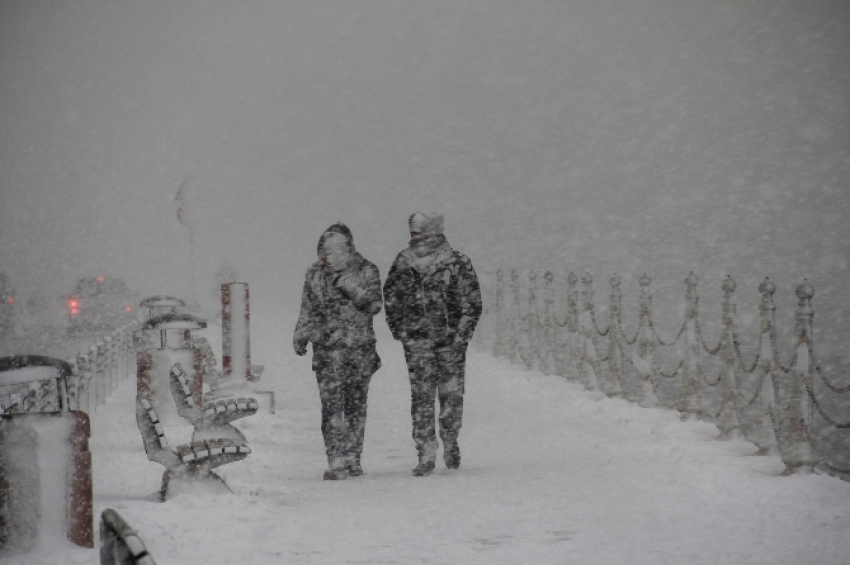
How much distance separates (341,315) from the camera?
748cm

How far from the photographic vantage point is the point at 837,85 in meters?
186

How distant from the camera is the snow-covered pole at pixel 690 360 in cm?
952

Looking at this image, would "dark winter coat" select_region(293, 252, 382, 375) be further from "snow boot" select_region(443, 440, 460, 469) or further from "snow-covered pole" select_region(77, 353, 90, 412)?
"snow-covered pole" select_region(77, 353, 90, 412)

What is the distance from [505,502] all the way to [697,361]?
4.08 m

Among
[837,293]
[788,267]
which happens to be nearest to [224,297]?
[837,293]

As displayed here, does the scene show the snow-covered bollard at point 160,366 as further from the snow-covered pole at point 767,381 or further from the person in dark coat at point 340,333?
the snow-covered pole at point 767,381

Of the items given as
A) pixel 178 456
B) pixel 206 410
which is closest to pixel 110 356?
pixel 206 410

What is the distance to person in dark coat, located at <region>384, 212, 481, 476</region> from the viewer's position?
7.46 metres

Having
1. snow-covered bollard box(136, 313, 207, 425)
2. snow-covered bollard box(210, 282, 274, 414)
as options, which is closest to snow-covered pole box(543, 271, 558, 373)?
snow-covered bollard box(210, 282, 274, 414)

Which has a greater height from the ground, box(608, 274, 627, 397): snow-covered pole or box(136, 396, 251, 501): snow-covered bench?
box(608, 274, 627, 397): snow-covered pole

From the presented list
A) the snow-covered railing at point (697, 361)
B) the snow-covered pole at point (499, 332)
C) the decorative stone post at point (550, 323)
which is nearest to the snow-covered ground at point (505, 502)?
the snow-covered railing at point (697, 361)

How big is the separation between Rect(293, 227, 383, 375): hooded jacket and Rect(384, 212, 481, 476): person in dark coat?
20cm

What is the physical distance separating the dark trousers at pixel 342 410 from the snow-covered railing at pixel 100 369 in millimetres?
2067

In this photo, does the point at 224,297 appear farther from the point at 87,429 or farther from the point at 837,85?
the point at 837,85
